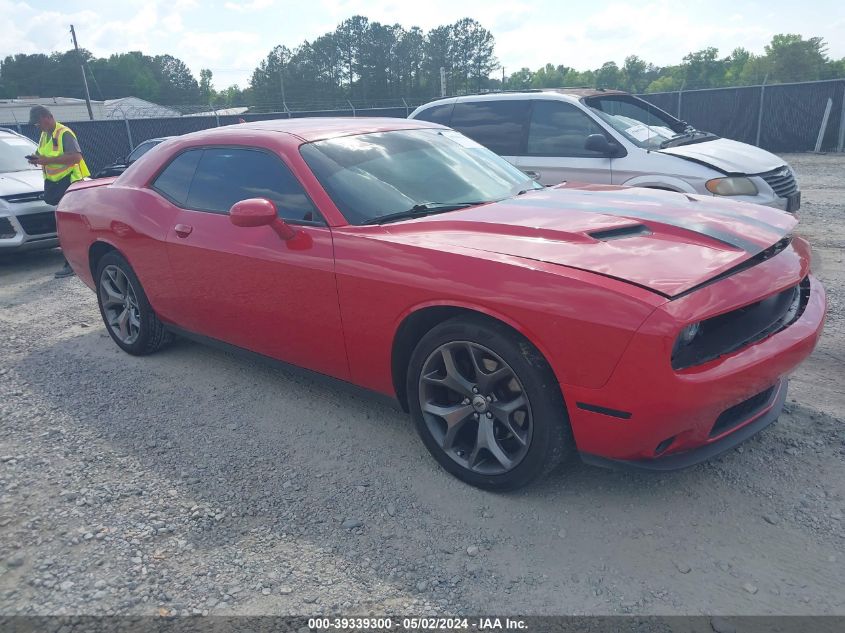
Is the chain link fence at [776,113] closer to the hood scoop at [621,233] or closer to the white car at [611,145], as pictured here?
the white car at [611,145]

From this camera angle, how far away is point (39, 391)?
4461mm

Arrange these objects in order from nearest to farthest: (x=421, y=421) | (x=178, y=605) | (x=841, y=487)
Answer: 1. (x=178, y=605)
2. (x=841, y=487)
3. (x=421, y=421)

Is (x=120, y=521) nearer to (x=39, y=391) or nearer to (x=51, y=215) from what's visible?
(x=39, y=391)

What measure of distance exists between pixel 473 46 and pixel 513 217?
75.0 m

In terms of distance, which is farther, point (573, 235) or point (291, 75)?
point (291, 75)

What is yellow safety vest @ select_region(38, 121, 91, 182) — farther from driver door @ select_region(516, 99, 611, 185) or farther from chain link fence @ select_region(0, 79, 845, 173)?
chain link fence @ select_region(0, 79, 845, 173)

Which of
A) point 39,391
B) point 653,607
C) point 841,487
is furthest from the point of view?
point 39,391

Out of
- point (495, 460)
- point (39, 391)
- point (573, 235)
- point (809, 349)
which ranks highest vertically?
point (573, 235)

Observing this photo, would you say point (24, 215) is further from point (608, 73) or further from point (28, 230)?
point (608, 73)

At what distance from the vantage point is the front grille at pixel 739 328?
8.06ft

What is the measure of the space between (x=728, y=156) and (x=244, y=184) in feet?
15.8

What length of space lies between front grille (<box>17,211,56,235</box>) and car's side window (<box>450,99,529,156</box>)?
5.26m

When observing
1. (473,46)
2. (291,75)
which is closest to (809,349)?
(291,75)

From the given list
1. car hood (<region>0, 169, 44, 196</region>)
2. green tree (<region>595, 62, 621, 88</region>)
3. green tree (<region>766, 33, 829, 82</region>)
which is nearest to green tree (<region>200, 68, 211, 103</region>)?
green tree (<region>595, 62, 621, 88</region>)
